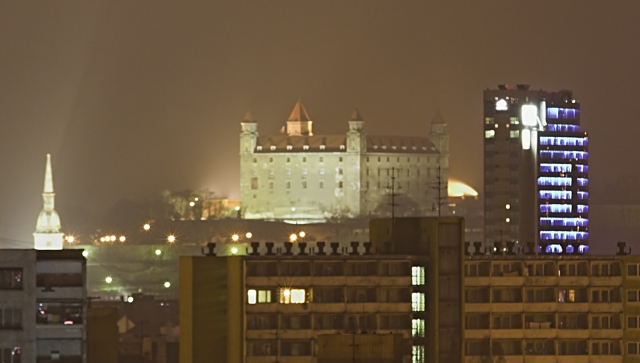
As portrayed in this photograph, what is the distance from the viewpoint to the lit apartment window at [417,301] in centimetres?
6944

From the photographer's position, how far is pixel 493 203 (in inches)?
6348

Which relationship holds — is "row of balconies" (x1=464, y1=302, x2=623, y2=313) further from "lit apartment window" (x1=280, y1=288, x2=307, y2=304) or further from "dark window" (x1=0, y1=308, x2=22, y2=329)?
"dark window" (x1=0, y1=308, x2=22, y2=329)

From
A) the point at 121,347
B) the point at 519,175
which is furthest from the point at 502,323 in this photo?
the point at 519,175

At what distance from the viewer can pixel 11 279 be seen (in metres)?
57.2

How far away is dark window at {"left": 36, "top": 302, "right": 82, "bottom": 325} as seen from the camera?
56.8 m

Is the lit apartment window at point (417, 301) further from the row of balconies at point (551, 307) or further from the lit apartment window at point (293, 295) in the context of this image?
the lit apartment window at point (293, 295)

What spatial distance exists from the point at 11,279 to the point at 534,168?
10277 cm

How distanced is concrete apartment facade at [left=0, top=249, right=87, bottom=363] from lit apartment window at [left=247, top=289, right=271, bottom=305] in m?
11.3

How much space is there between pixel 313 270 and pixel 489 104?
96.0 m

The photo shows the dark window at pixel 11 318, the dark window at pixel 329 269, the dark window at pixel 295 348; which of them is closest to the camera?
the dark window at pixel 11 318

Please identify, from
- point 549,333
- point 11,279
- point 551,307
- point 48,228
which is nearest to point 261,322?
point 549,333

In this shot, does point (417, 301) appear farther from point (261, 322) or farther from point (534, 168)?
point (534, 168)

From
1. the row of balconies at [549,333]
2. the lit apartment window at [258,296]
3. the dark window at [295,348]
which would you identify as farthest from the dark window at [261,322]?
the row of balconies at [549,333]

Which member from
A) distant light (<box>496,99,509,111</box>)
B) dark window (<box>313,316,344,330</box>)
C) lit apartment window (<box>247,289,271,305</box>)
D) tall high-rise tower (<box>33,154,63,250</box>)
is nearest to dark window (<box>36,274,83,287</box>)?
lit apartment window (<box>247,289,271,305</box>)
